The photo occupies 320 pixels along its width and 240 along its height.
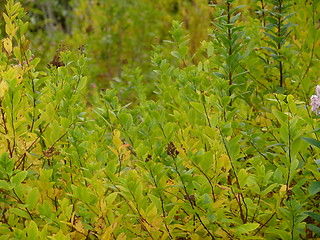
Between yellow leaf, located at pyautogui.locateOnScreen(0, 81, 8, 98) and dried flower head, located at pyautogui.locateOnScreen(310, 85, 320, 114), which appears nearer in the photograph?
dried flower head, located at pyautogui.locateOnScreen(310, 85, 320, 114)

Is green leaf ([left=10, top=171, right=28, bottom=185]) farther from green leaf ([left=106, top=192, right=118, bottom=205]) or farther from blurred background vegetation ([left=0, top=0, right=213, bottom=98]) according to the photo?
blurred background vegetation ([left=0, top=0, right=213, bottom=98])

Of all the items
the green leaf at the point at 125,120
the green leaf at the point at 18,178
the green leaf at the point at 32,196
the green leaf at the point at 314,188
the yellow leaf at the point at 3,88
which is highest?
the yellow leaf at the point at 3,88

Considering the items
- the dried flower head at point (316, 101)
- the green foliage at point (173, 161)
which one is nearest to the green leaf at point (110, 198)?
the green foliage at point (173, 161)

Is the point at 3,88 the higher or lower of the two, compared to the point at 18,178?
higher

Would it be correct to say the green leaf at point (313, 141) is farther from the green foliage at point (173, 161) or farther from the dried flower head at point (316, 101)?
the dried flower head at point (316, 101)

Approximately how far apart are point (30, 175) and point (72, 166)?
173 millimetres

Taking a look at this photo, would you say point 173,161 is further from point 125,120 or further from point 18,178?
point 18,178

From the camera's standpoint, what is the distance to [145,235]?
5.39ft

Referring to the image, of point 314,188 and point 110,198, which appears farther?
point 110,198

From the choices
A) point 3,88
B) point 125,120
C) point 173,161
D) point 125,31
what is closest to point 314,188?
point 173,161

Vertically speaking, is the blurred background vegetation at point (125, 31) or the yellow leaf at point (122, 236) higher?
the yellow leaf at point (122, 236)

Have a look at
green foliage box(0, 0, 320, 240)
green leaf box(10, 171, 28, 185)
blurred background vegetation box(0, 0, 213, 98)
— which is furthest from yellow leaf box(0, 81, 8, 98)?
blurred background vegetation box(0, 0, 213, 98)

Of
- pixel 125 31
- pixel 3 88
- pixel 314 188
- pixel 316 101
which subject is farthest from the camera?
pixel 125 31

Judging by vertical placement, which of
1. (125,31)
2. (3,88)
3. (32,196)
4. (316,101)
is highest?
(3,88)
